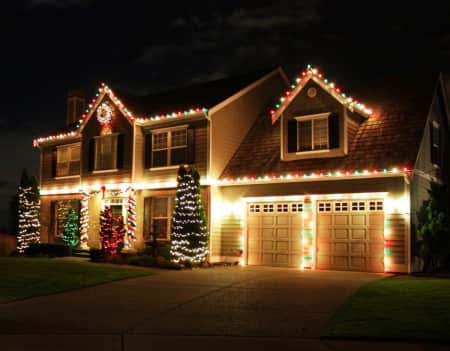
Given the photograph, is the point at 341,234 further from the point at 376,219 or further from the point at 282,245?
the point at 282,245

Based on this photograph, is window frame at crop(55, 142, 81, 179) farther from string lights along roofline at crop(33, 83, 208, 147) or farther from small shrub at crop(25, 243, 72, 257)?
small shrub at crop(25, 243, 72, 257)

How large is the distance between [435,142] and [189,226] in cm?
915

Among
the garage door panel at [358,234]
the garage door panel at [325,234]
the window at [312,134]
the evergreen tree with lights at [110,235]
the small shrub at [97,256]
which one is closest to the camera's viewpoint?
the garage door panel at [358,234]

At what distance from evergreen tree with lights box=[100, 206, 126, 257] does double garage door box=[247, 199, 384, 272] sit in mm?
5360

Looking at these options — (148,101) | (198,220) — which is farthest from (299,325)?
(148,101)

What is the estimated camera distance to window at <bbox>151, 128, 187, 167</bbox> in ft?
75.9

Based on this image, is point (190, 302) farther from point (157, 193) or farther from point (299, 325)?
point (157, 193)

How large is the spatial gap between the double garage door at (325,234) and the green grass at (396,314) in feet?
13.6

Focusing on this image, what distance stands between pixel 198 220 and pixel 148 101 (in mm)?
8306

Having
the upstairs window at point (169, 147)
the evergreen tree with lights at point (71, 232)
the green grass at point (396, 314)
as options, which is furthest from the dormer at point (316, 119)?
the evergreen tree with lights at point (71, 232)

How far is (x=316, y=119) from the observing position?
2033cm

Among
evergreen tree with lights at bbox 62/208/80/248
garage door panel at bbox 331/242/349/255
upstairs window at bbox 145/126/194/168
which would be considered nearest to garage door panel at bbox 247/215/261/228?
garage door panel at bbox 331/242/349/255

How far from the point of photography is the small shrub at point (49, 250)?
24922 mm

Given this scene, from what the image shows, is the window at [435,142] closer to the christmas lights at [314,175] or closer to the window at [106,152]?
the christmas lights at [314,175]
